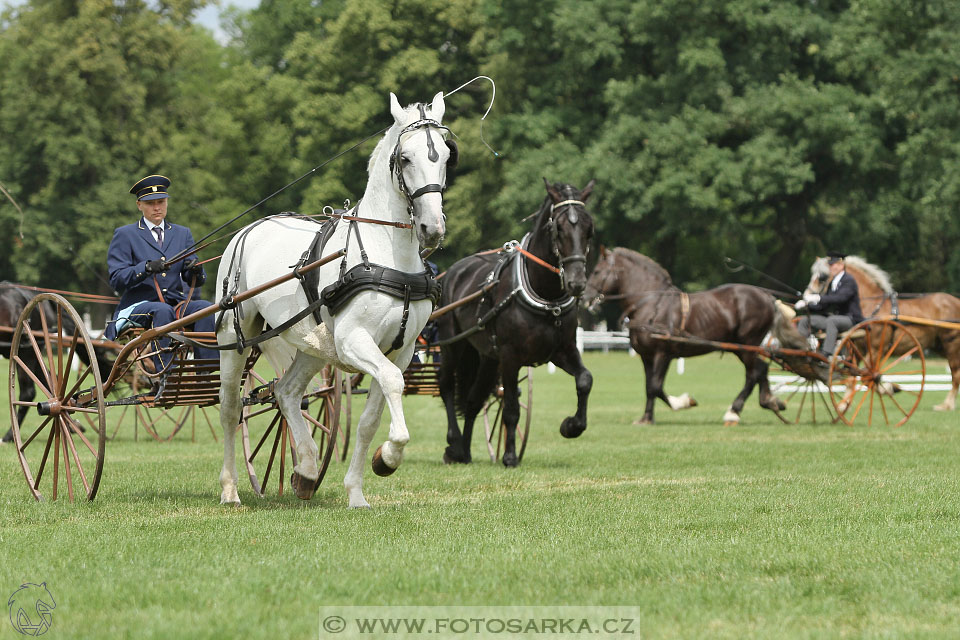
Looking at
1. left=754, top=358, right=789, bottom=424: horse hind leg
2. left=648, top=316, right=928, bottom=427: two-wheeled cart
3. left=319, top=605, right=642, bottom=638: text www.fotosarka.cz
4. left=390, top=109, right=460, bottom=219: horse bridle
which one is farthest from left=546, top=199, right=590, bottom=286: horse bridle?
left=754, top=358, right=789, bottom=424: horse hind leg

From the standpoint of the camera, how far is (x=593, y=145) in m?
35.6

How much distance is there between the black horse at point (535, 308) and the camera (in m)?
10.2

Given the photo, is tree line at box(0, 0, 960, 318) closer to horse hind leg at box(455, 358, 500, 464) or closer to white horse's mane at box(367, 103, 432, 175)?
horse hind leg at box(455, 358, 500, 464)

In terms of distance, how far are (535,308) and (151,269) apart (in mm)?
3192

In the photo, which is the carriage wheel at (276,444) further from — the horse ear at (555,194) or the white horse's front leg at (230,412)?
the horse ear at (555,194)

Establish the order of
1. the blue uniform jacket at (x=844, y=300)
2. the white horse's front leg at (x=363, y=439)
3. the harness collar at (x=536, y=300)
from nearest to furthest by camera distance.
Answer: the white horse's front leg at (x=363, y=439) → the harness collar at (x=536, y=300) → the blue uniform jacket at (x=844, y=300)

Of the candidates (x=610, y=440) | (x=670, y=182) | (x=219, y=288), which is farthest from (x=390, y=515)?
(x=670, y=182)

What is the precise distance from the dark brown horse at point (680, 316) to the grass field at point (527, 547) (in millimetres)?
6456

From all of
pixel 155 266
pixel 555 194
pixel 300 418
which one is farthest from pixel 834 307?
pixel 300 418

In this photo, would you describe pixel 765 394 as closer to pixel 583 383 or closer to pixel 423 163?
pixel 583 383

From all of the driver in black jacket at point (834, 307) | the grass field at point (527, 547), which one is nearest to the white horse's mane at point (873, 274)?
the driver in black jacket at point (834, 307)

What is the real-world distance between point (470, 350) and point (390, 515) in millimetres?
5109

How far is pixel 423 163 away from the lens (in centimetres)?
714

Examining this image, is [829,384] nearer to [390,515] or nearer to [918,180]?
[390,515]
